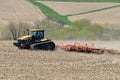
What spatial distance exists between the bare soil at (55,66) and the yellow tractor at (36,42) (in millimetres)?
1493

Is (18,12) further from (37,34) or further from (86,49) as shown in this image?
(86,49)

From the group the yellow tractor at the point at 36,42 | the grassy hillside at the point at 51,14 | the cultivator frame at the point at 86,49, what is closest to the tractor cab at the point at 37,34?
the yellow tractor at the point at 36,42

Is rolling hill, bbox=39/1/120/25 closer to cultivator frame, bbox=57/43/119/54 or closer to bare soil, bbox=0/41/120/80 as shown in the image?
cultivator frame, bbox=57/43/119/54

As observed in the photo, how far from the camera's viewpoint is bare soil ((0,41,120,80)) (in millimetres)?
20203

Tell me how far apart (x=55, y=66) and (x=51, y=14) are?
144 ft

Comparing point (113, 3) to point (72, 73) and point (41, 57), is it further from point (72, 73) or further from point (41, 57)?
point (72, 73)

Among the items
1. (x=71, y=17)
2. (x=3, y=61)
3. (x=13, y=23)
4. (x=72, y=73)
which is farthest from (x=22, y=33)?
(x=72, y=73)

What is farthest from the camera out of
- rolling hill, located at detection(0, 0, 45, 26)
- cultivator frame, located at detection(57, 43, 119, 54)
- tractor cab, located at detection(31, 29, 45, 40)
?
rolling hill, located at detection(0, 0, 45, 26)

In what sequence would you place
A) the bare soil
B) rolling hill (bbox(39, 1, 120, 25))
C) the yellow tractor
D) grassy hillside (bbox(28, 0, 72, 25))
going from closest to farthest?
the bare soil → the yellow tractor → grassy hillside (bbox(28, 0, 72, 25)) → rolling hill (bbox(39, 1, 120, 25))

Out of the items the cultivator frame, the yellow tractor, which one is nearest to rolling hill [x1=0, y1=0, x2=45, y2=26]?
the yellow tractor

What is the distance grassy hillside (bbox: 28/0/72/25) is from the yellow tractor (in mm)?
26328

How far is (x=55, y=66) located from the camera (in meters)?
24.0

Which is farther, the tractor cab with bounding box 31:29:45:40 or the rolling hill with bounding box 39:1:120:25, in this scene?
the rolling hill with bounding box 39:1:120:25

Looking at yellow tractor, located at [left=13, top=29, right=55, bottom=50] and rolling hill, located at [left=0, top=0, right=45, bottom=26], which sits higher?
yellow tractor, located at [left=13, top=29, right=55, bottom=50]
